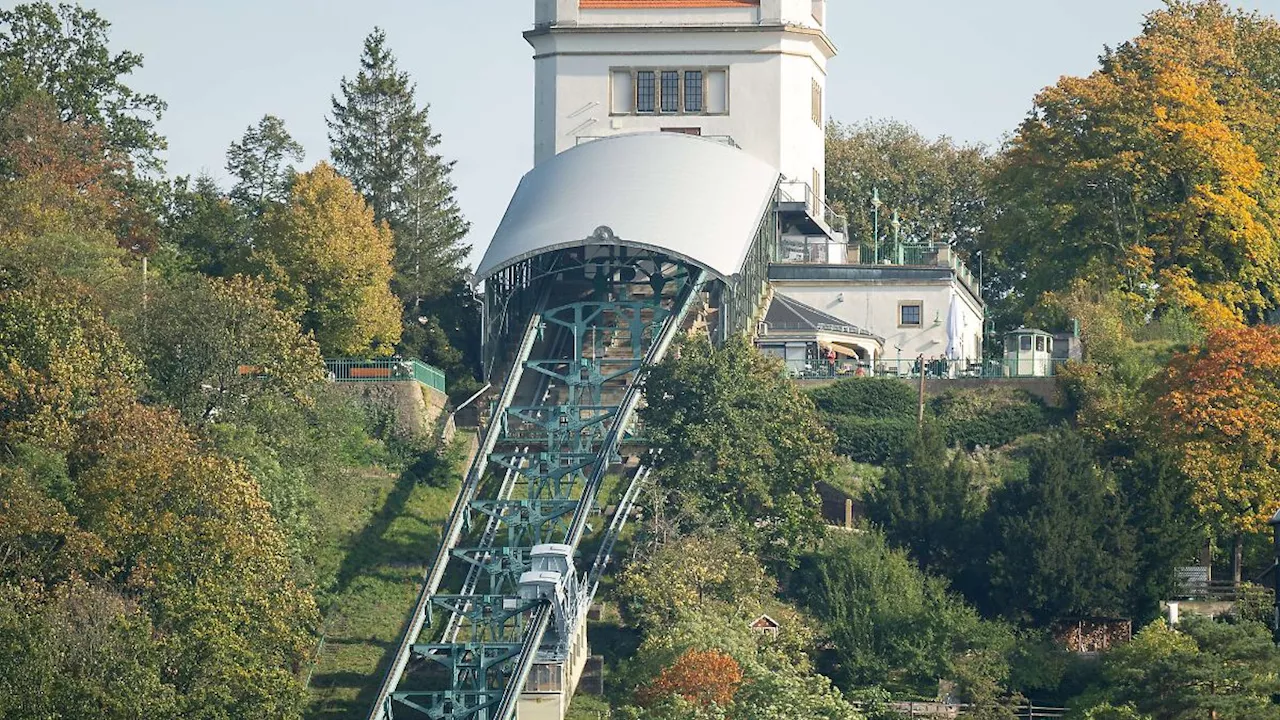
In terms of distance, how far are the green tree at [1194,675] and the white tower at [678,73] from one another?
2915cm

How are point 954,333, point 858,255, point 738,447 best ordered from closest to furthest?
point 738,447 < point 954,333 < point 858,255

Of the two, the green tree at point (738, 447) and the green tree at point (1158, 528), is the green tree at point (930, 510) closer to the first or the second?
the green tree at point (738, 447)

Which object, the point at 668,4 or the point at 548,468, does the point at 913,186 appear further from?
the point at 548,468

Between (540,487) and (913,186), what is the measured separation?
127 feet

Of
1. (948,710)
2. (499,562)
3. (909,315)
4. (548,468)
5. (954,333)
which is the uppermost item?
(909,315)

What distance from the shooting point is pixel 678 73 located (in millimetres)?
99125

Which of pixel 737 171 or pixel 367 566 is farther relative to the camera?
pixel 737 171

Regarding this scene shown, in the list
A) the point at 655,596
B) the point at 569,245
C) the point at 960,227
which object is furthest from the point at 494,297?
the point at 960,227

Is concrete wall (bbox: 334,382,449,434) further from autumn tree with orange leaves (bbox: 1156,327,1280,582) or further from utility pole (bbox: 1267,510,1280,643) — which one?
utility pole (bbox: 1267,510,1280,643)

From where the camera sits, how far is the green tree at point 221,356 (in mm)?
79938

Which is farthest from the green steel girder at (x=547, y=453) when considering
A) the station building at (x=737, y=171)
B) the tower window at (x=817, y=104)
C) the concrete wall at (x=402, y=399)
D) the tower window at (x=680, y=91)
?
the tower window at (x=817, y=104)

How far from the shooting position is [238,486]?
72.3 metres

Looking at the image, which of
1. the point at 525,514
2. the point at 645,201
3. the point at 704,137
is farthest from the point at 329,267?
the point at 704,137

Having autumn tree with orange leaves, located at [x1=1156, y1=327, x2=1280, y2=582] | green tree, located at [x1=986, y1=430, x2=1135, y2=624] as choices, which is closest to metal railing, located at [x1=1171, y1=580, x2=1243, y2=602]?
autumn tree with orange leaves, located at [x1=1156, y1=327, x2=1280, y2=582]
